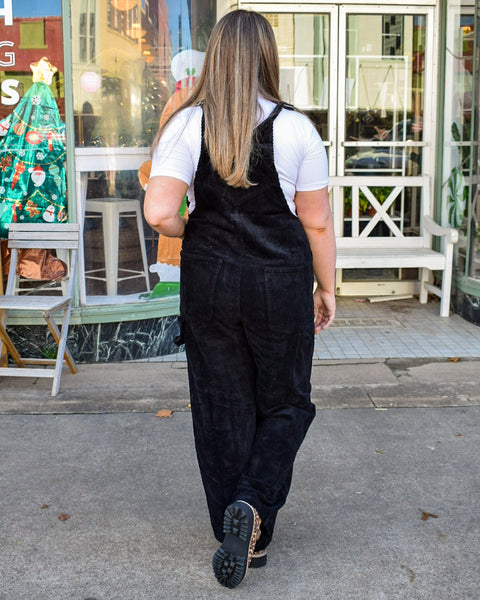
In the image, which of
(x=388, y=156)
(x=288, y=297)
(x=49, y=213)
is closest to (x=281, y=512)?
(x=288, y=297)

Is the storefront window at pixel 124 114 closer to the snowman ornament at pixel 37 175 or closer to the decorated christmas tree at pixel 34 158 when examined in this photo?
the decorated christmas tree at pixel 34 158

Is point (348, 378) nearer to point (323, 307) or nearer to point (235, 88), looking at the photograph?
point (323, 307)

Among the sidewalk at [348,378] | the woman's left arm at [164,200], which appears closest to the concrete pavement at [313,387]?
the sidewalk at [348,378]

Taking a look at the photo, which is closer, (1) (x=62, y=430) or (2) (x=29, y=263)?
(1) (x=62, y=430)

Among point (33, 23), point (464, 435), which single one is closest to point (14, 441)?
point (464, 435)

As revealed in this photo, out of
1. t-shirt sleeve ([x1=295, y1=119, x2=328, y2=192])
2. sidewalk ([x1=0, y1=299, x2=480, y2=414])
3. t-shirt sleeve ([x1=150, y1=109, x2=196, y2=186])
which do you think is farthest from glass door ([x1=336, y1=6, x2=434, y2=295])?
t-shirt sleeve ([x1=150, y1=109, x2=196, y2=186])

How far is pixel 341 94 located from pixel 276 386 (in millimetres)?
A: 4704

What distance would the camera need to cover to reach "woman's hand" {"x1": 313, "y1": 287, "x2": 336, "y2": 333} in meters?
2.93

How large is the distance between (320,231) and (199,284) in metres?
0.46

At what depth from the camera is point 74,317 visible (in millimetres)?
5297

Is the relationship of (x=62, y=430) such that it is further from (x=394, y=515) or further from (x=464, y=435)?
(x=464, y=435)

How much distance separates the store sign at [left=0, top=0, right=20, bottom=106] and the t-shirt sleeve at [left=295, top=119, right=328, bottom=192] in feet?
10.2

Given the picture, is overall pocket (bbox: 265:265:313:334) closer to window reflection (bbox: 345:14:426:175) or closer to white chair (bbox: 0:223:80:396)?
white chair (bbox: 0:223:80:396)

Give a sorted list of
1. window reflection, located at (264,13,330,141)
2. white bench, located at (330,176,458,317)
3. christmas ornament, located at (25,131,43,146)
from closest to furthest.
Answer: christmas ornament, located at (25,131,43,146), window reflection, located at (264,13,330,141), white bench, located at (330,176,458,317)
